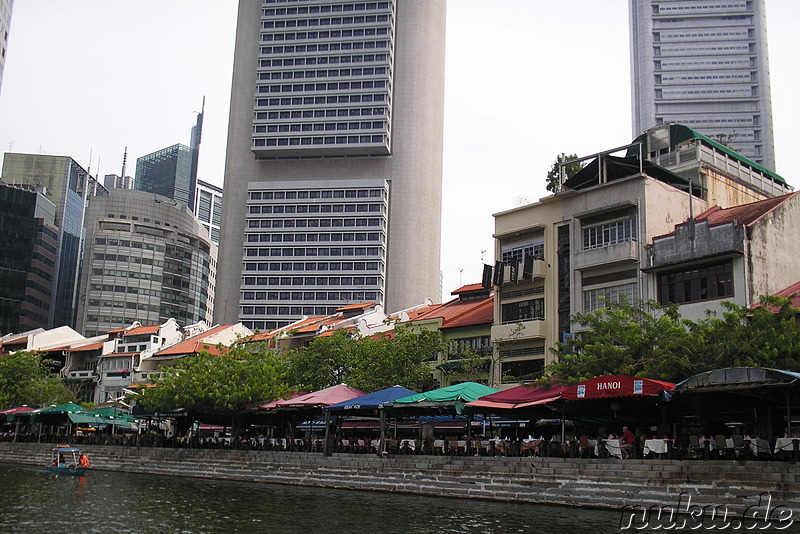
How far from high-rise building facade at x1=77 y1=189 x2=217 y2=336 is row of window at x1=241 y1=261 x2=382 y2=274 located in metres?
18.6

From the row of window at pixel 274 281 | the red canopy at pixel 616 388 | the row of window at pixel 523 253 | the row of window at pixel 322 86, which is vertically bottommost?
the red canopy at pixel 616 388

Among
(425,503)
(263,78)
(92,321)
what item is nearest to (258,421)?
(425,503)

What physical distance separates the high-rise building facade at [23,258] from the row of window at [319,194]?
32826 mm

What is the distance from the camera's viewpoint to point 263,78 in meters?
142

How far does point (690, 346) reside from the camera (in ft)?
102

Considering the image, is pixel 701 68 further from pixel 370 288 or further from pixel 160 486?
pixel 160 486

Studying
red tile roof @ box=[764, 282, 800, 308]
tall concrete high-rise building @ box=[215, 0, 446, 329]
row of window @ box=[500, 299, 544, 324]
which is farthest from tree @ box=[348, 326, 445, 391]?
tall concrete high-rise building @ box=[215, 0, 446, 329]

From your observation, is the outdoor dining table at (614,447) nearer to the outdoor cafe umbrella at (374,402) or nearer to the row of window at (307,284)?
the outdoor cafe umbrella at (374,402)

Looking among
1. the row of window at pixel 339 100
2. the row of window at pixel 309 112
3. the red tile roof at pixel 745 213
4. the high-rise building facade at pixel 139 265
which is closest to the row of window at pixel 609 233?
the red tile roof at pixel 745 213

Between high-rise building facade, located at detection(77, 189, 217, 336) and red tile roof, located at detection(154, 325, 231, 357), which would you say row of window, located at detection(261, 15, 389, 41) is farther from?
red tile roof, located at detection(154, 325, 231, 357)

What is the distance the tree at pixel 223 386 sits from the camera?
45.8 meters

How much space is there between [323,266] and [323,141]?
68.4 feet

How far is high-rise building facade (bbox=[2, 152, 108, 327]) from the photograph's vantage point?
15575 cm

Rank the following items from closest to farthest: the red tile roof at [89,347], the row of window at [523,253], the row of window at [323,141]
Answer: the row of window at [523,253] → the red tile roof at [89,347] → the row of window at [323,141]
